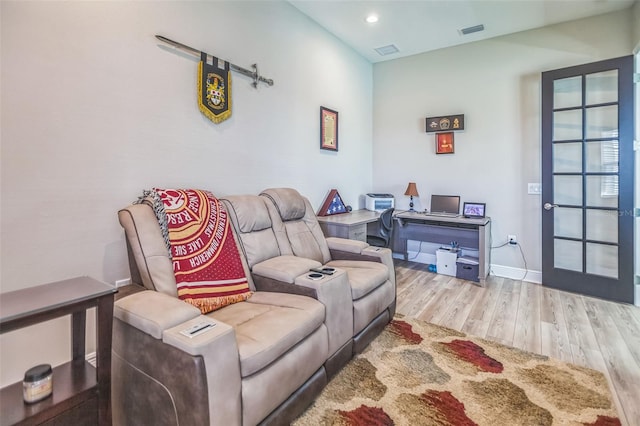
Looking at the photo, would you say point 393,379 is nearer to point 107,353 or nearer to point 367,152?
point 107,353

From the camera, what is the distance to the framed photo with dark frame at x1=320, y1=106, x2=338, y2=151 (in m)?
3.66

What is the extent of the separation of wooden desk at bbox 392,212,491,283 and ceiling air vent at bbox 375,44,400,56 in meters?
2.19

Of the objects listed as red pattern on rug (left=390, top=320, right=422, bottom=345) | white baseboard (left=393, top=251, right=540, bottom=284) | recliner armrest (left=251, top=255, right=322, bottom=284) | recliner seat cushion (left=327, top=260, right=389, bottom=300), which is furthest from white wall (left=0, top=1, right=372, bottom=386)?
white baseboard (left=393, top=251, right=540, bottom=284)

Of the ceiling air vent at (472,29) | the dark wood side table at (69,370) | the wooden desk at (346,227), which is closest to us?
the dark wood side table at (69,370)

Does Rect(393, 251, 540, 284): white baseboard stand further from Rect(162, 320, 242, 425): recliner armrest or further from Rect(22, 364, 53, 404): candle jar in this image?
Rect(22, 364, 53, 404): candle jar

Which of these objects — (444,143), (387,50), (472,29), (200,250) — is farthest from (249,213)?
(472,29)

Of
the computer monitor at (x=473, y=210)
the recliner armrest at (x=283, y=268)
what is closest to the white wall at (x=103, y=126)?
the recliner armrest at (x=283, y=268)

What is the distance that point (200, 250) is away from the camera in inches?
71.0

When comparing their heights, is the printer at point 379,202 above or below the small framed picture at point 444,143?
below

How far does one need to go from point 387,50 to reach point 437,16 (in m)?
0.96

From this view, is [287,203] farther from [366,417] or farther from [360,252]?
[366,417]

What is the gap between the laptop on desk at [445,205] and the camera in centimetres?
405

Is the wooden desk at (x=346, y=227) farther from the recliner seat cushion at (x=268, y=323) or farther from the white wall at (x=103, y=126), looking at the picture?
the recliner seat cushion at (x=268, y=323)

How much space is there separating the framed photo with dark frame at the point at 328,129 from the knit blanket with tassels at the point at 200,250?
1998mm
